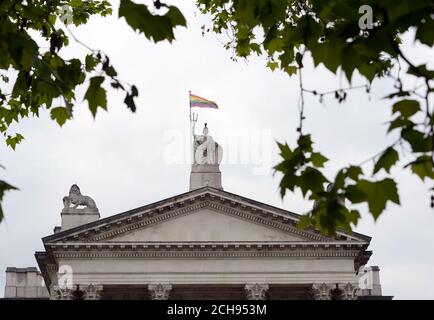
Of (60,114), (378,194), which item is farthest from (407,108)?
(60,114)

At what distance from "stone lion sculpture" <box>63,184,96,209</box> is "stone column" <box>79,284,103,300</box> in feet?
21.0

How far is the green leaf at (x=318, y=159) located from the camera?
639 centimetres

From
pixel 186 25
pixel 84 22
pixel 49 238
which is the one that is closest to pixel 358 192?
pixel 186 25

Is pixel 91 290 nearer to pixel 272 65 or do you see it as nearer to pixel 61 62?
pixel 272 65

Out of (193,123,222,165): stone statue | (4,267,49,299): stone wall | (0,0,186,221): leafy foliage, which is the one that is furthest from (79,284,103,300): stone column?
(0,0,186,221): leafy foliage

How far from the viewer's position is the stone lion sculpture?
57031 mm

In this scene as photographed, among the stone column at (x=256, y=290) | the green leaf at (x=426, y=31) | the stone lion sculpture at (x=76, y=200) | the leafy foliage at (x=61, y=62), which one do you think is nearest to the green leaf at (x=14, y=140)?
the leafy foliage at (x=61, y=62)

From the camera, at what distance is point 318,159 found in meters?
6.42

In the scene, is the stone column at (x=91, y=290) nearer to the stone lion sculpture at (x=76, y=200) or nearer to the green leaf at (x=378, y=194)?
the stone lion sculpture at (x=76, y=200)

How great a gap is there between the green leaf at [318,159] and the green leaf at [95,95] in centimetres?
146

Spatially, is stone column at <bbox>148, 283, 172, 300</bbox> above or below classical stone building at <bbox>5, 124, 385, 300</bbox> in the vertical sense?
below

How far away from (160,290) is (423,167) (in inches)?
1850

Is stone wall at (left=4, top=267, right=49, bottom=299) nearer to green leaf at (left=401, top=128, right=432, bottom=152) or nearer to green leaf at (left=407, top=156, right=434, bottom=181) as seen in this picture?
green leaf at (left=407, top=156, right=434, bottom=181)
